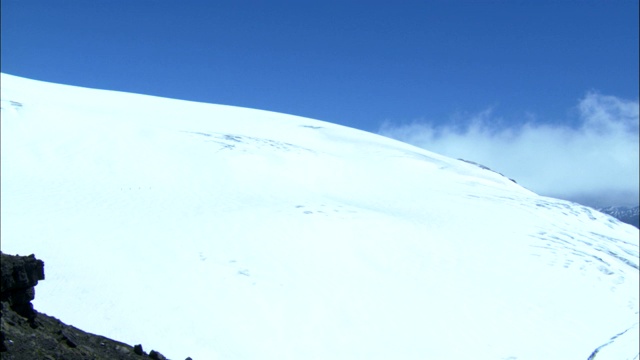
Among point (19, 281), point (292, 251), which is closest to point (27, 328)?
point (19, 281)

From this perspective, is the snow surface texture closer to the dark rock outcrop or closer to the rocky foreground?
the rocky foreground

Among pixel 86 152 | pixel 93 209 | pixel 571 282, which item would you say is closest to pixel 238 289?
pixel 93 209

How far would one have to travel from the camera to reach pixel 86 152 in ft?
67.1

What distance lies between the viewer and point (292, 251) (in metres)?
13.9

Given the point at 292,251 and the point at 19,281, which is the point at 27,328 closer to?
the point at 19,281

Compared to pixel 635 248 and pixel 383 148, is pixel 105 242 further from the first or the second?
pixel 383 148

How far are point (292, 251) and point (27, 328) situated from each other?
310 inches

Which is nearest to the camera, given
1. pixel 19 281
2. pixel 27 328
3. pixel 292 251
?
pixel 27 328

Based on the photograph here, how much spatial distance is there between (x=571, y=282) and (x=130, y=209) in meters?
10.4

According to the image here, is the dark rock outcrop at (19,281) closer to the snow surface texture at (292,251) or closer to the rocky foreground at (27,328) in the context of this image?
the rocky foreground at (27,328)

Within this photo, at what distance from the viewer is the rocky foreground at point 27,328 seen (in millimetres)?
5965

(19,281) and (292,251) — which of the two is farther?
(292,251)

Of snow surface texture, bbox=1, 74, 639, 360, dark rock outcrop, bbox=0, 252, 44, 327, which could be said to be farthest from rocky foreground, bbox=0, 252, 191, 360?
snow surface texture, bbox=1, 74, 639, 360

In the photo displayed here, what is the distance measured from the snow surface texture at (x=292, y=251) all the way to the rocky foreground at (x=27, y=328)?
9.87ft
